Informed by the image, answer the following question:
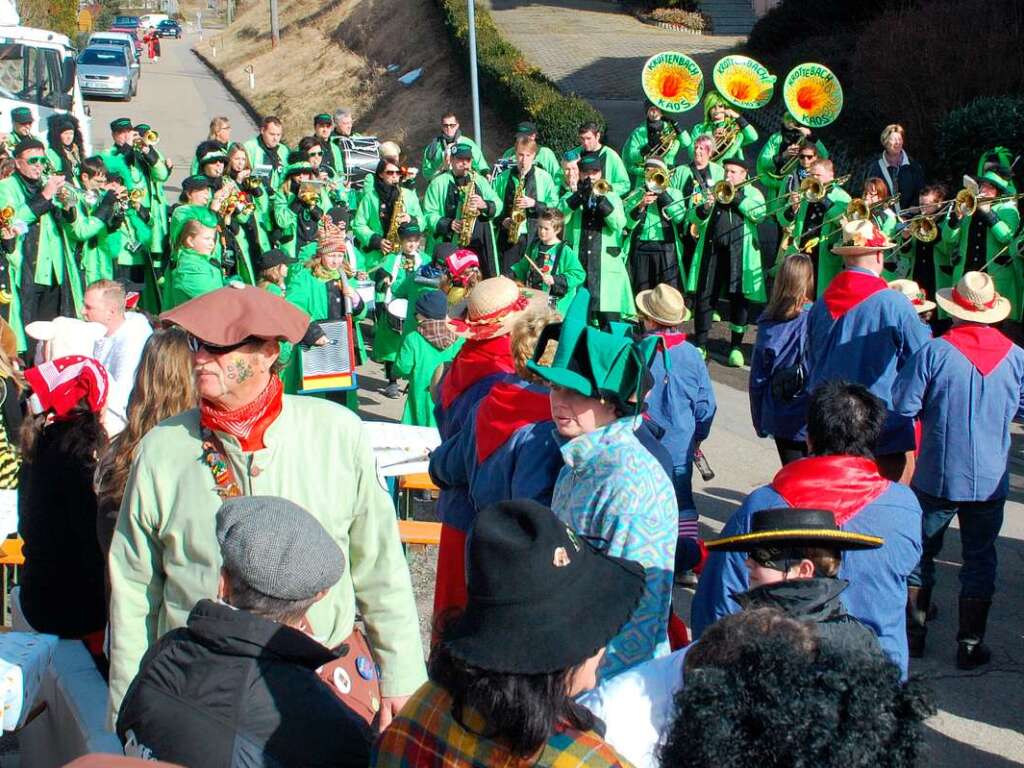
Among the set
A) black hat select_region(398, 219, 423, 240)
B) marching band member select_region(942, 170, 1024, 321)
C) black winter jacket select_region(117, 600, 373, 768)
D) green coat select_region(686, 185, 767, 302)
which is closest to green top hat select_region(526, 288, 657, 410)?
black winter jacket select_region(117, 600, 373, 768)

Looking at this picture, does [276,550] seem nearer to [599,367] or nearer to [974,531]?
[599,367]

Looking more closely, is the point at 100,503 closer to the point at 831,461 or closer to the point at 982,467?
the point at 831,461

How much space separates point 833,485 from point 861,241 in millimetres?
2790

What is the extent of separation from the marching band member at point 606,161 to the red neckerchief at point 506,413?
794 cm

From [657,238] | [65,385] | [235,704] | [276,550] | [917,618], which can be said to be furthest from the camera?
[657,238]

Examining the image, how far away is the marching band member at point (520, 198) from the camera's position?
11188 millimetres

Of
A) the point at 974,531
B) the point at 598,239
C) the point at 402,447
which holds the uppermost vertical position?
the point at 598,239

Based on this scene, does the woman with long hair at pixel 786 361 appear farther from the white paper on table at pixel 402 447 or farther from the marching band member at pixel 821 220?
the marching band member at pixel 821 220

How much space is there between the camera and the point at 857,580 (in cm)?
372

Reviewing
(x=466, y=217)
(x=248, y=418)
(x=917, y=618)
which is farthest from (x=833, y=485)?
(x=466, y=217)

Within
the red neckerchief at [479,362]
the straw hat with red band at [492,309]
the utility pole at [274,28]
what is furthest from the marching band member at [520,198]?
the utility pole at [274,28]

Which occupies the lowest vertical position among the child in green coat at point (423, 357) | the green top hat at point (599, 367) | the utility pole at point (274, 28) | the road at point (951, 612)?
the road at point (951, 612)

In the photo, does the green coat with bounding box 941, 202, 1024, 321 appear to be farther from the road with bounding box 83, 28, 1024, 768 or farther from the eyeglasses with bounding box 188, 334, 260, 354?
the eyeglasses with bounding box 188, 334, 260, 354

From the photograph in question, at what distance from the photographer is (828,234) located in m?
10.6
